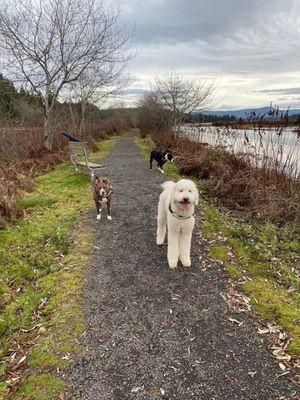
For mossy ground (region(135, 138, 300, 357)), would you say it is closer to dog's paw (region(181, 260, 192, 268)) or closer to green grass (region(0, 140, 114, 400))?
dog's paw (region(181, 260, 192, 268))

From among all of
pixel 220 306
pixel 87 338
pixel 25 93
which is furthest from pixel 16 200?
pixel 25 93

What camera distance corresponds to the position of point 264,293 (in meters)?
3.80

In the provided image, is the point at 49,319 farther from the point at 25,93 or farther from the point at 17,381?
the point at 25,93

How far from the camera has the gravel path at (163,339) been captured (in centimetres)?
252

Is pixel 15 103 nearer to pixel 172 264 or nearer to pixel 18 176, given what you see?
pixel 18 176

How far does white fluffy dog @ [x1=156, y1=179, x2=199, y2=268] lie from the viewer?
160 inches

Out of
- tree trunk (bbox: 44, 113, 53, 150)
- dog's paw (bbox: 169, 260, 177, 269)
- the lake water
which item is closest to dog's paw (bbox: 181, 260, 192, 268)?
dog's paw (bbox: 169, 260, 177, 269)

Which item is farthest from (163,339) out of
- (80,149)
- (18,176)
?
(80,149)

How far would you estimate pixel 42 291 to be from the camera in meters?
4.01

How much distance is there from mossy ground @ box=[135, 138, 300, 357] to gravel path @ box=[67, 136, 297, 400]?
302 mm

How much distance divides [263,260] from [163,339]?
7.67 feet

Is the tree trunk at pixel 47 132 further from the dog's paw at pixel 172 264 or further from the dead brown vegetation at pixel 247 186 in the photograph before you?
the dog's paw at pixel 172 264

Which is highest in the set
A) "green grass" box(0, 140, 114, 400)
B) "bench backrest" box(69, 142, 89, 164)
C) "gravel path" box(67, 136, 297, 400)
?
Result: "bench backrest" box(69, 142, 89, 164)

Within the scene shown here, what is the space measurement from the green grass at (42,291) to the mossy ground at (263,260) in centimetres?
207
